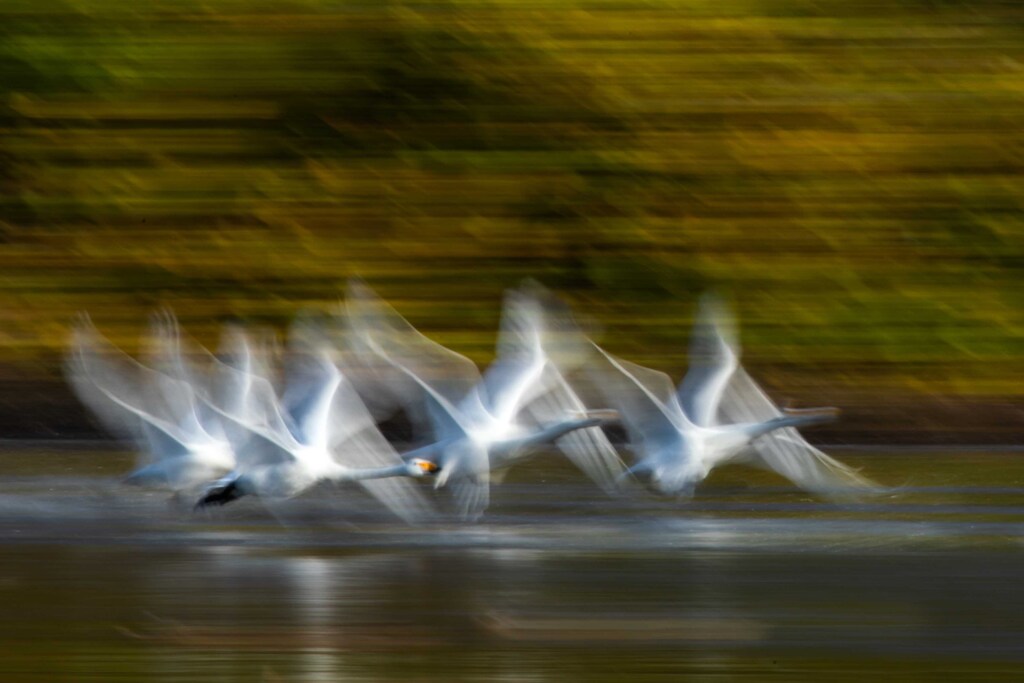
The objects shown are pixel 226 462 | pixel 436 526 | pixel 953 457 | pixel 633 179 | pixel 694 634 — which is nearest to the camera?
pixel 694 634

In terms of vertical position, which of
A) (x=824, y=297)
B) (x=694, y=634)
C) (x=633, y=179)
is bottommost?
(x=694, y=634)

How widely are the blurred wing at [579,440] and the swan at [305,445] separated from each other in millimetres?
785

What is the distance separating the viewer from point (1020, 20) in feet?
42.8

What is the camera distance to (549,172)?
12.9 metres

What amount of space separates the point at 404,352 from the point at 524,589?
16.2ft

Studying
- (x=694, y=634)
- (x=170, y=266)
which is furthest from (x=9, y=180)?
(x=694, y=634)

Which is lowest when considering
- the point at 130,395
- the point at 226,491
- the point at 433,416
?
the point at 226,491

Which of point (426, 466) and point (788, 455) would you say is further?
point (788, 455)

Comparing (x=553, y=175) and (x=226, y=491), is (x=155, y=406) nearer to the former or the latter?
(x=226, y=491)

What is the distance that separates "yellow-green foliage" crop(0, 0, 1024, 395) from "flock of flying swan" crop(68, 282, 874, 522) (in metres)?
0.60

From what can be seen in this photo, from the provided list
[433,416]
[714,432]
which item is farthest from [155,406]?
[714,432]

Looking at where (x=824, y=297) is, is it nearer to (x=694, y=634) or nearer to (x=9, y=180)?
(x=9, y=180)

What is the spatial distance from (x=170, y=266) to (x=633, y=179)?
2.88 meters

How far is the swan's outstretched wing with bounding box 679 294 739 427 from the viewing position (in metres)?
10.2
